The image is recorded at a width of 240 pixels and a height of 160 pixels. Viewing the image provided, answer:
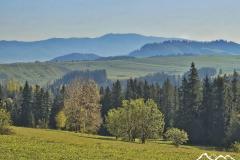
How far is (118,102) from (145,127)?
197 feet

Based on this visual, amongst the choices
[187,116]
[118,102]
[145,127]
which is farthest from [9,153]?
[118,102]

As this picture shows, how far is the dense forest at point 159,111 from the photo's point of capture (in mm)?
113688

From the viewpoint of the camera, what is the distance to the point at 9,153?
44031 millimetres

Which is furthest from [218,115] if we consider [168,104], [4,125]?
[4,125]

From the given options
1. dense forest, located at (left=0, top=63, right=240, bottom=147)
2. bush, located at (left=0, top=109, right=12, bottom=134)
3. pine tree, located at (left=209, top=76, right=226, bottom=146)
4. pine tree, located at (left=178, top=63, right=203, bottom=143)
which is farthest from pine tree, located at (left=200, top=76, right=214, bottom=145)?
bush, located at (left=0, top=109, right=12, bottom=134)

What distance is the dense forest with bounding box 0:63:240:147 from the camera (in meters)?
114

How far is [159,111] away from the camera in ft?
356

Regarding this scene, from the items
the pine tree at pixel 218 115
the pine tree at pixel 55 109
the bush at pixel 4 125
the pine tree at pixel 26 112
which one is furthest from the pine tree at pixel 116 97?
the bush at pixel 4 125

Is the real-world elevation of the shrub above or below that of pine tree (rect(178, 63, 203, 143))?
below

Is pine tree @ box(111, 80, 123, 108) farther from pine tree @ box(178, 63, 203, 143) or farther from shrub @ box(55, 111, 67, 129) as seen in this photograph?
pine tree @ box(178, 63, 203, 143)

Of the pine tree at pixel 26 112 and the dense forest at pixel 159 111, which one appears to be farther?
the pine tree at pixel 26 112

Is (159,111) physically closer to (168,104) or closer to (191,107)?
(191,107)

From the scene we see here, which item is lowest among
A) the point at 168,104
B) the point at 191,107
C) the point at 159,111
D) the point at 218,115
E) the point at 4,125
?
the point at 168,104

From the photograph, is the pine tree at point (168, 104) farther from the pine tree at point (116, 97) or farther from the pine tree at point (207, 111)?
the pine tree at point (207, 111)
